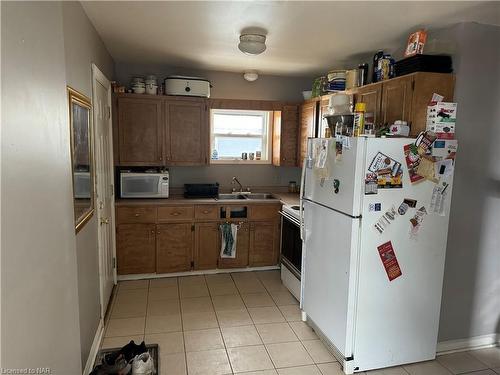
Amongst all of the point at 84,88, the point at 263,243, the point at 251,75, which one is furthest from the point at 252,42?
the point at 263,243

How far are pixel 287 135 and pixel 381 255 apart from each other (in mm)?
2460

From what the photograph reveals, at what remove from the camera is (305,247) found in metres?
3.05

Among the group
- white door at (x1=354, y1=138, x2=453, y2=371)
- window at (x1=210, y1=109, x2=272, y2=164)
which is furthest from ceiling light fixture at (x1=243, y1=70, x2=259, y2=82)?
white door at (x1=354, y1=138, x2=453, y2=371)

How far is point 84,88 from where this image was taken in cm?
242

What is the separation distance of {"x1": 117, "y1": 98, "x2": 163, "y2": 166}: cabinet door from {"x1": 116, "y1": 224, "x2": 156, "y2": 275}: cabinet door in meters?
0.76

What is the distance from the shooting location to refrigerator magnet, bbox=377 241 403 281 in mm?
2332

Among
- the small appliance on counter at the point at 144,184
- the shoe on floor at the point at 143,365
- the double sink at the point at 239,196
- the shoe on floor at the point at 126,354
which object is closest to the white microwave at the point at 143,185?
the small appliance on counter at the point at 144,184

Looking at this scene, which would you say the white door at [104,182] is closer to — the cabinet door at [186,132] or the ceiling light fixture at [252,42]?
the cabinet door at [186,132]

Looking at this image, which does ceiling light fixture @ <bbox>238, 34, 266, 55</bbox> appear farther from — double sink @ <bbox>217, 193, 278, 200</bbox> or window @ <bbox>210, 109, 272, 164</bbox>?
double sink @ <bbox>217, 193, 278, 200</bbox>

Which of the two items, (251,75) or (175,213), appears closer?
(175,213)

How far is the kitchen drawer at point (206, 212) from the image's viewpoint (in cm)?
399

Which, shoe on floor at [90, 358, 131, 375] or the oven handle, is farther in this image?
the oven handle

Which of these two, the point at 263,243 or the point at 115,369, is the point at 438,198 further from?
the point at 115,369

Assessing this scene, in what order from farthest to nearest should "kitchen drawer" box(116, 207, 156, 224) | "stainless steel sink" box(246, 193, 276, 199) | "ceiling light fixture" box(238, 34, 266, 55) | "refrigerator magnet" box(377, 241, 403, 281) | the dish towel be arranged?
1. "stainless steel sink" box(246, 193, 276, 199)
2. the dish towel
3. "kitchen drawer" box(116, 207, 156, 224)
4. "ceiling light fixture" box(238, 34, 266, 55)
5. "refrigerator magnet" box(377, 241, 403, 281)
